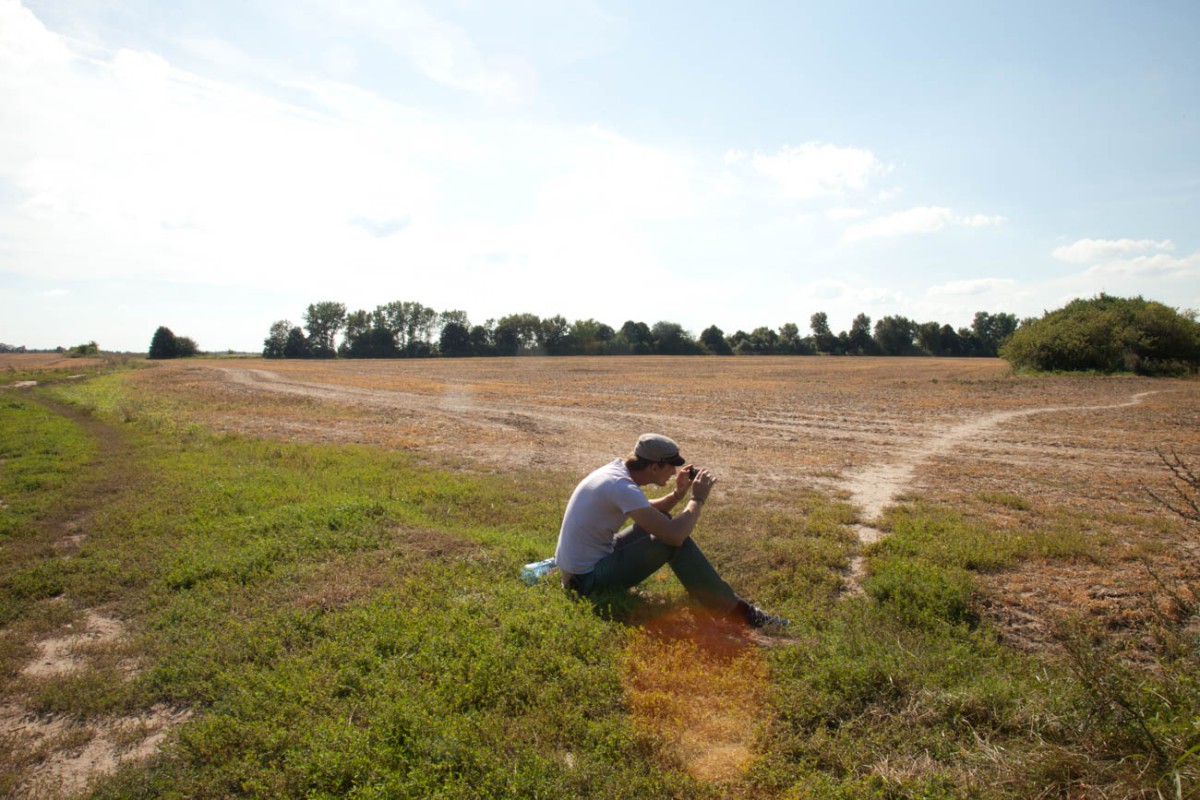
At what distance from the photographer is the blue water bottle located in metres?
5.98

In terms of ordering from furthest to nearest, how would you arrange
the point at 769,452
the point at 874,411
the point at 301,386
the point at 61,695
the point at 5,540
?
the point at 301,386 → the point at 874,411 → the point at 769,452 → the point at 5,540 → the point at 61,695

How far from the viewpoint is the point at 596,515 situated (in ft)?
17.8

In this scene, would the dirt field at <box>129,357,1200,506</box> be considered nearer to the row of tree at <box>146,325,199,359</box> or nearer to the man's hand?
the man's hand

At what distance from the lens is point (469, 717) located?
12.4ft

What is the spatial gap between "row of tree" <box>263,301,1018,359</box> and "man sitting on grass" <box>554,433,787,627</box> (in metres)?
93.4

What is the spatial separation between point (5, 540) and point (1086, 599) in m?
12.1

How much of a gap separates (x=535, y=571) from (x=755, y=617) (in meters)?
2.10

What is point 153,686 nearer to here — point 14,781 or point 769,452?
point 14,781

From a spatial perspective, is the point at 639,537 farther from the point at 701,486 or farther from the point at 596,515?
the point at 701,486

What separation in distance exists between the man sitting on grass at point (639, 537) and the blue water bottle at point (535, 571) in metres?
0.51

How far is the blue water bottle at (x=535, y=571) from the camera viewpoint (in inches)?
235

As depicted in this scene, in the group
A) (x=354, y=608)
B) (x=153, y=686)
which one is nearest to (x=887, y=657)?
(x=354, y=608)

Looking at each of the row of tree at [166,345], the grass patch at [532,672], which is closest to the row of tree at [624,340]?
the row of tree at [166,345]

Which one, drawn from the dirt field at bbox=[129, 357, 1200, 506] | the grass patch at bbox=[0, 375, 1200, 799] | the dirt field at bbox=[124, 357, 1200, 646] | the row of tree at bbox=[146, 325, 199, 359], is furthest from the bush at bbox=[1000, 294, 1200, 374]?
the row of tree at bbox=[146, 325, 199, 359]
